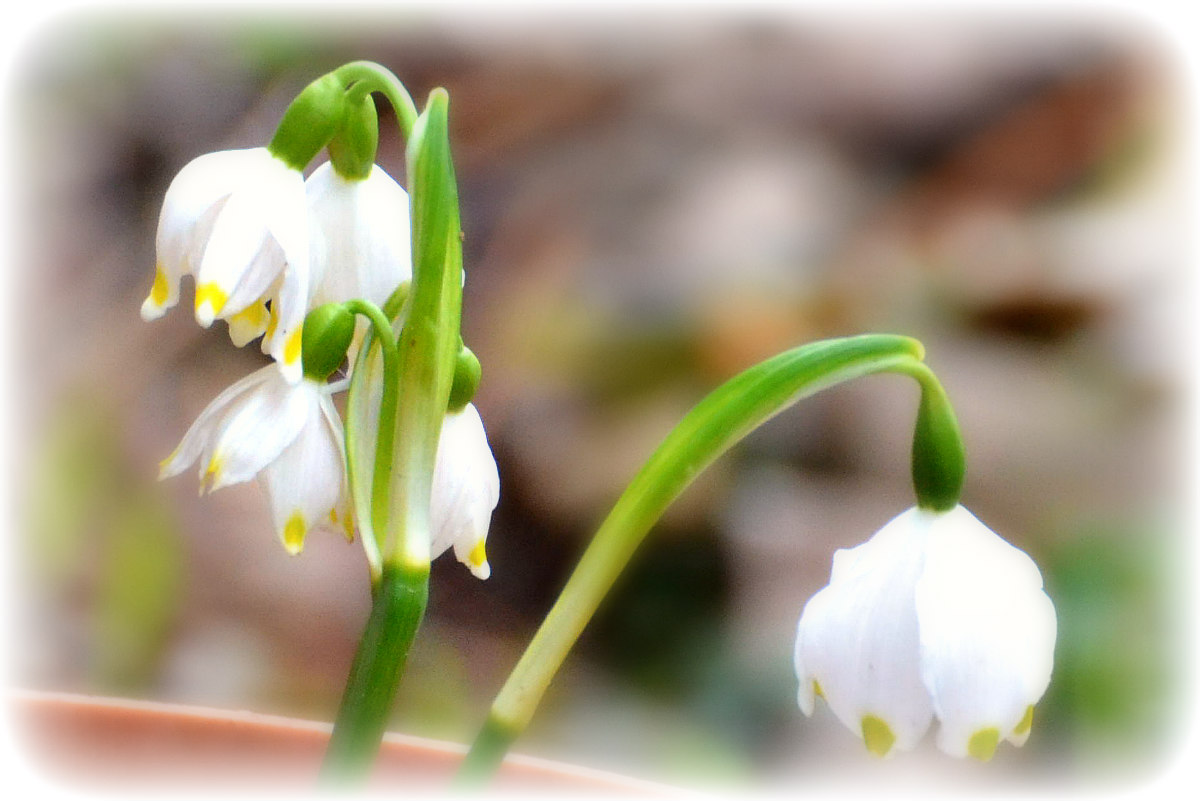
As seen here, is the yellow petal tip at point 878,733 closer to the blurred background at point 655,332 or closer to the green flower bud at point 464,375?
the green flower bud at point 464,375

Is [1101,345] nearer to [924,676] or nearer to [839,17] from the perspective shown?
[839,17]

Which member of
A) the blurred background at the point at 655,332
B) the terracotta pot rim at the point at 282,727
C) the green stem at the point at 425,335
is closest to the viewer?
the green stem at the point at 425,335

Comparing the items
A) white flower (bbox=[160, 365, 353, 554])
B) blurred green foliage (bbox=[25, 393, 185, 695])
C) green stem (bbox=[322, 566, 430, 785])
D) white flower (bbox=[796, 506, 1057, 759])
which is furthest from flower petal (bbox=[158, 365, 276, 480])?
blurred green foliage (bbox=[25, 393, 185, 695])

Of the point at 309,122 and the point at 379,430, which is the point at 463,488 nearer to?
the point at 379,430

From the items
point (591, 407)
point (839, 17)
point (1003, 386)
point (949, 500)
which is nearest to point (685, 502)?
point (591, 407)

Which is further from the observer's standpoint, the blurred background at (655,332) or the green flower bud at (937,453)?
the blurred background at (655,332)

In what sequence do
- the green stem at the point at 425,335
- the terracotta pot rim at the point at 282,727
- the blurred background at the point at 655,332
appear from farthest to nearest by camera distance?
the blurred background at the point at 655,332 → the terracotta pot rim at the point at 282,727 → the green stem at the point at 425,335

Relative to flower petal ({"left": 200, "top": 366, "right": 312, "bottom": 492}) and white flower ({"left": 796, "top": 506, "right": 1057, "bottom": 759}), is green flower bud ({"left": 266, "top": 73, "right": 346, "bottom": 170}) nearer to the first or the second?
flower petal ({"left": 200, "top": 366, "right": 312, "bottom": 492})

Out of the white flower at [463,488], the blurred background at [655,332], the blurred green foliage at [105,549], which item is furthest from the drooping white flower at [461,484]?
the blurred green foliage at [105,549]

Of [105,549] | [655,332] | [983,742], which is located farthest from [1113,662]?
[105,549]
